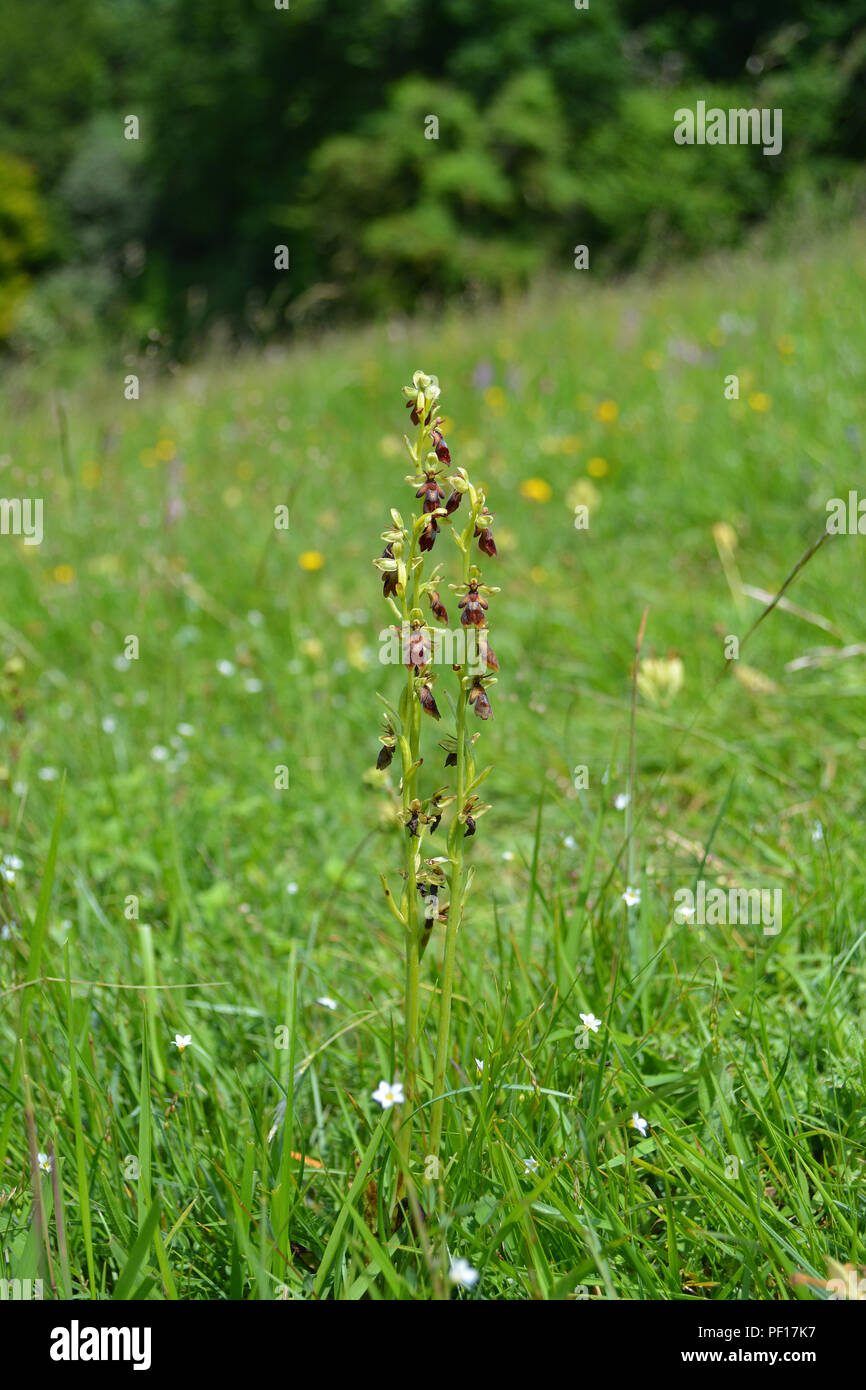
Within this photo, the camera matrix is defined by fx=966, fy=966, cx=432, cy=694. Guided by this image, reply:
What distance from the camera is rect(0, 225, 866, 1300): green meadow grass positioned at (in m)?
1.10

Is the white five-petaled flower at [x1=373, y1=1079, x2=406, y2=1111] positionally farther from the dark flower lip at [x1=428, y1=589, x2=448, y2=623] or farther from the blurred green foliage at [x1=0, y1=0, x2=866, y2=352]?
the blurred green foliage at [x1=0, y1=0, x2=866, y2=352]

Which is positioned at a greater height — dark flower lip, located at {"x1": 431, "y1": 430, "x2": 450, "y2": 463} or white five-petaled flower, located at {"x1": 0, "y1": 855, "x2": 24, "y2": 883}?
dark flower lip, located at {"x1": 431, "y1": 430, "x2": 450, "y2": 463}

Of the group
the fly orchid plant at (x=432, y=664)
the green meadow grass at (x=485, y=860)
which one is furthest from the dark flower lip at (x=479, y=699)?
the green meadow grass at (x=485, y=860)

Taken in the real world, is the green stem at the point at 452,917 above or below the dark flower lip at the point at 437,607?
below

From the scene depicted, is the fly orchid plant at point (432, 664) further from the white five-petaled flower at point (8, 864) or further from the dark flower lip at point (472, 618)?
the white five-petaled flower at point (8, 864)

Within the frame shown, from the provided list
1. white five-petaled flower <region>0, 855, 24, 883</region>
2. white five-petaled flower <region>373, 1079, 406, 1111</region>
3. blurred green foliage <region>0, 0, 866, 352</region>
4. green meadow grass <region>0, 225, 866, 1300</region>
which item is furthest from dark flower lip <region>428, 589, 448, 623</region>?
blurred green foliage <region>0, 0, 866, 352</region>

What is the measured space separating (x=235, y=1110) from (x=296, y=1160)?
185 millimetres

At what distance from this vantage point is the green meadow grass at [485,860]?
3.59ft

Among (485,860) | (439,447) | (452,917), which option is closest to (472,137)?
(485,860)

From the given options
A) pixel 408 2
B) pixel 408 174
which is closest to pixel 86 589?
pixel 408 174

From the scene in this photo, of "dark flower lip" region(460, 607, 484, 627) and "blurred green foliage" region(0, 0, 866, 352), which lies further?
"blurred green foliage" region(0, 0, 866, 352)

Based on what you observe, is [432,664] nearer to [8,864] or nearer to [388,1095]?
[388,1095]

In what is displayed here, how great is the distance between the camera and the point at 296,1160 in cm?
124
